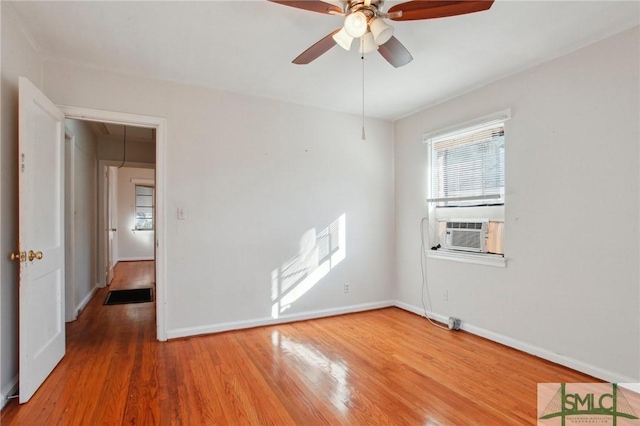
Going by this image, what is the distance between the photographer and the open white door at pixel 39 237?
2090mm

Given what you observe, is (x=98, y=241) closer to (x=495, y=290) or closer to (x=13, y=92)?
(x=13, y=92)

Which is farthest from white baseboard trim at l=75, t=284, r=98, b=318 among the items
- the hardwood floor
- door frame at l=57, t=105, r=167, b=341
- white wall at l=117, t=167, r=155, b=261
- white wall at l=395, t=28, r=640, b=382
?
white wall at l=395, t=28, r=640, b=382

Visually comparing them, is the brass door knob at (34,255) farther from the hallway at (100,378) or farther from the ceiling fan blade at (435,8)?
the ceiling fan blade at (435,8)

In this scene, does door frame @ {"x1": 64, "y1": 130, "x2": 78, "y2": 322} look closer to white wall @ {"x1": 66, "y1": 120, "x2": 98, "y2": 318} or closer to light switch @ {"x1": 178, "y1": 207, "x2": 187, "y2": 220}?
white wall @ {"x1": 66, "y1": 120, "x2": 98, "y2": 318}

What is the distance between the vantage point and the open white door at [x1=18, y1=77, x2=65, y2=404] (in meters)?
2.09

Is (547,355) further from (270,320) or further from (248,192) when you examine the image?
(248,192)

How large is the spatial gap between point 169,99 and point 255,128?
2.88ft

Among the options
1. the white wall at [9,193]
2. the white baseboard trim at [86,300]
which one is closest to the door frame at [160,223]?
the white wall at [9,193]

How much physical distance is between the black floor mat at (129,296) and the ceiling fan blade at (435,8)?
4.78 metres

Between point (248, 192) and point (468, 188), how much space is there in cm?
234

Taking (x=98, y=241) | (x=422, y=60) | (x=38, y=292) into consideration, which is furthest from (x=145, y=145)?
(x=422, y=60)

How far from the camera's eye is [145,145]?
563cm

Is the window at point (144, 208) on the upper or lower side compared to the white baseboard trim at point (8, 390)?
upper

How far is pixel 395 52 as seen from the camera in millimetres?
2199
